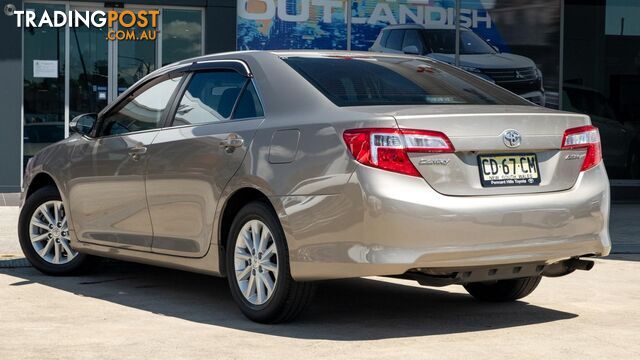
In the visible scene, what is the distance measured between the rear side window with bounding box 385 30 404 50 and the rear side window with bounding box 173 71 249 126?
10970 millimetres

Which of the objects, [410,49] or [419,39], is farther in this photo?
[419,39]

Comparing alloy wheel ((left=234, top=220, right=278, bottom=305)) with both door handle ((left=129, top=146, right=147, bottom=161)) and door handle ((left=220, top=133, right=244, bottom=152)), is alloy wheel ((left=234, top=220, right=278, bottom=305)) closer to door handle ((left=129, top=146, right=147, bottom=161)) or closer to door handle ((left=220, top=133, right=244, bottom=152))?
door handle ((left=220, top=133, right=244, bottom=152))

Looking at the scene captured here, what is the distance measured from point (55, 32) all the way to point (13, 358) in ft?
42.5

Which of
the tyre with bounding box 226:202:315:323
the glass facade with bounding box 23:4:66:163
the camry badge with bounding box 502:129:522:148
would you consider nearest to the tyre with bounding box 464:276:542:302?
the camry badge with bounding box 502:129:522:148

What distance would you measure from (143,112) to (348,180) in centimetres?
237

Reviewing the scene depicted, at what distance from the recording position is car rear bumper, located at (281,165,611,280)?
19.2 feet

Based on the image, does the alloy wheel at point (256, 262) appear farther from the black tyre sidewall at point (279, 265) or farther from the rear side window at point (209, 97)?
the rear side window at point (209, 97)

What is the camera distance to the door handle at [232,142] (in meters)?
6.63

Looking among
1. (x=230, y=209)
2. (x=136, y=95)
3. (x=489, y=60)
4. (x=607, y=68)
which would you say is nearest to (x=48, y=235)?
(x=136, y=95)

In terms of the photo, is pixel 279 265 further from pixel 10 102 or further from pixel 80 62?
pixel 80 62

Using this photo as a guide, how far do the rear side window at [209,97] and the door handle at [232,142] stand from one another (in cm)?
24

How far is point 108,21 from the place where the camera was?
18.0 metres

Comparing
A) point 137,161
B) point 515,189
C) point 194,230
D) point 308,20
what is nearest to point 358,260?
point 515,189

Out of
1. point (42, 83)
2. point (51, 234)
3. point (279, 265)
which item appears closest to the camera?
point (279, 265)
